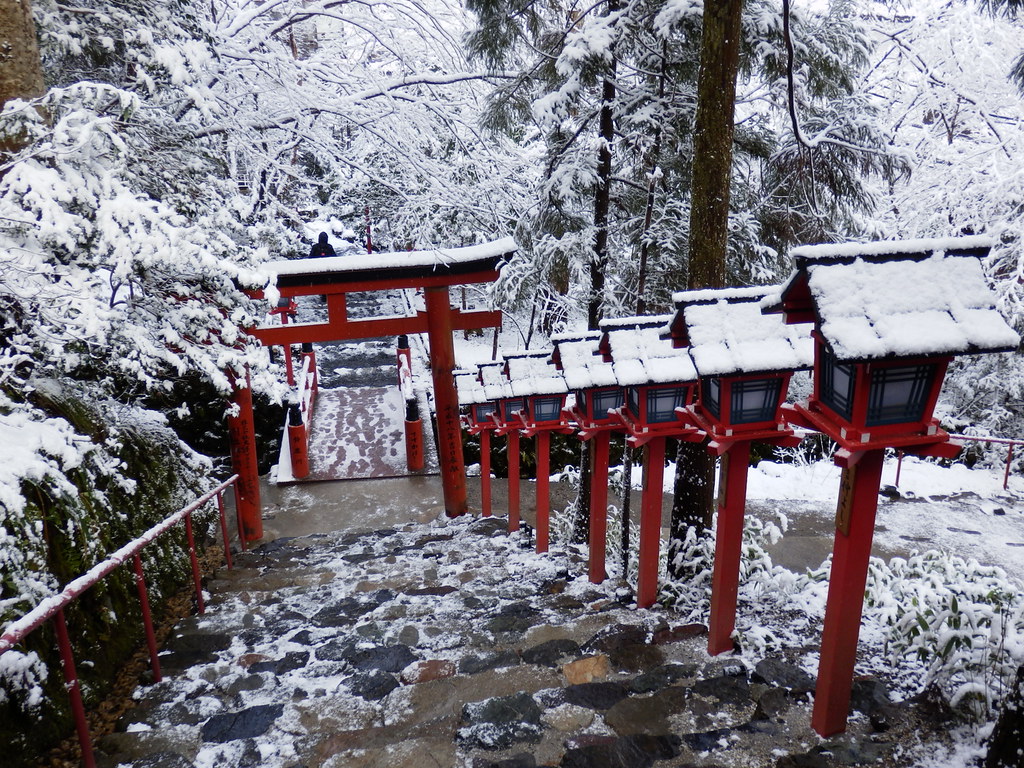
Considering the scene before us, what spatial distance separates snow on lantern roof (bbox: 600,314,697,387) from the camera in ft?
14.4

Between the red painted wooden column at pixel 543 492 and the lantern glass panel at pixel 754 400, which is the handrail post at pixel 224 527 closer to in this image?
the red painted wooden column at pixel 543 492

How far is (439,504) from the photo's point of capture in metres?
11.6

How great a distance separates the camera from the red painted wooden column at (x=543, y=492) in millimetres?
7215

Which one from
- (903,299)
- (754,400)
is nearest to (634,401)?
(754,400)

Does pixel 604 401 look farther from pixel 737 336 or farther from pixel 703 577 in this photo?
pixel 737 336

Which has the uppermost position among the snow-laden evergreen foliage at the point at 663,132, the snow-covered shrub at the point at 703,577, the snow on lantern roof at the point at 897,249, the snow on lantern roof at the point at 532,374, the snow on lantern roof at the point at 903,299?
the snow-laden evergreen foliage at the point at 663,132

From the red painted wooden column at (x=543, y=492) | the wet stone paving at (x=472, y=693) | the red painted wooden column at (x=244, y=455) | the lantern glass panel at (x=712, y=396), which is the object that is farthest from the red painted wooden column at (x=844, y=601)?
the red painted wooden column at (x=244, y=455)

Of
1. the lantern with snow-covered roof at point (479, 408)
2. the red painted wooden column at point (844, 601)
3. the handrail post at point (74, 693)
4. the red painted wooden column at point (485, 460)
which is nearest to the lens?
the red painted wooden column at point (844, 601)

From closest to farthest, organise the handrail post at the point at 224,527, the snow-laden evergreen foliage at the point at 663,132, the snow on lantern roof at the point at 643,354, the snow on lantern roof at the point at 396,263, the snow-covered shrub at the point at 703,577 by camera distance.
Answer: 1. the snow on lantern roof at the point at 643,354
2. the snow-covered shrub at the point at 703,577
3. the snow-laden evergreen foliage at the point at 663,132
4. the handrail post at the point at 224,527
5. the snow on lantern roof at the point at 396,263

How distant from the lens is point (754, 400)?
3633mm

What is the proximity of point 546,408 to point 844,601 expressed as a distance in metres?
4.54

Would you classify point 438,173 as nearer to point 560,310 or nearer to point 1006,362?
point 560,310

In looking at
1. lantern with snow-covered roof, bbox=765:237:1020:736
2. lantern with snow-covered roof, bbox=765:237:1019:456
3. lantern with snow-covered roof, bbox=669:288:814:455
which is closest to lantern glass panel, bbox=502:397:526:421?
lantern with snow-covered roof, bbox=669:288:814:455

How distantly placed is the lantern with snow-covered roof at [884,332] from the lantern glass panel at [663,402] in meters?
1.52
